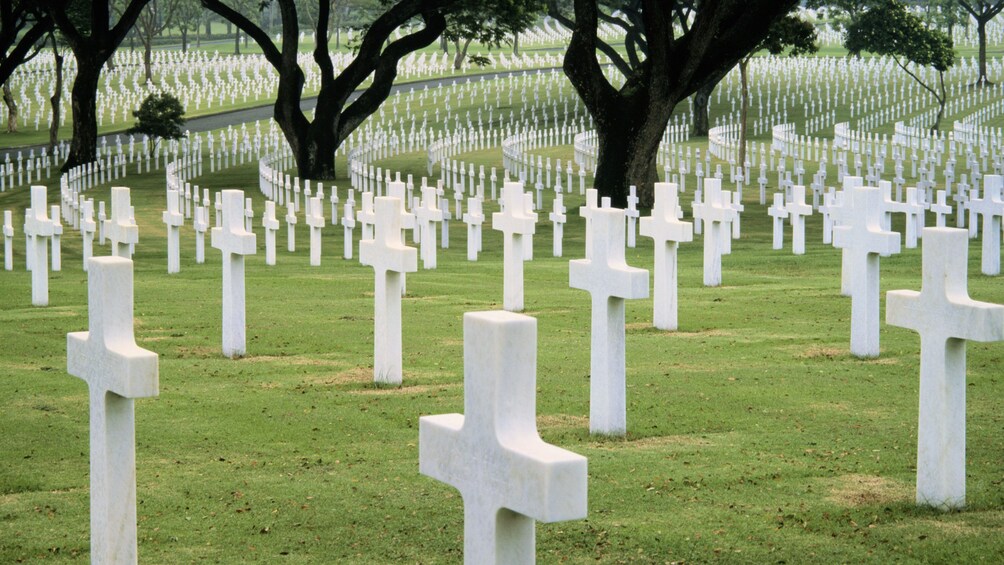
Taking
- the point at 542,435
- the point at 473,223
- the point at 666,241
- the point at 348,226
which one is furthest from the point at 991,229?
the point at 542,435

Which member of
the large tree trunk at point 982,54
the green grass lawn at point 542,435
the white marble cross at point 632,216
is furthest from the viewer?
the large tree trunk at point 982,54

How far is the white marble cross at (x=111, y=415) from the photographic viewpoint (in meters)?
5.28

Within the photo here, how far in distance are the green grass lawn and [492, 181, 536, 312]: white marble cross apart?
35 cm

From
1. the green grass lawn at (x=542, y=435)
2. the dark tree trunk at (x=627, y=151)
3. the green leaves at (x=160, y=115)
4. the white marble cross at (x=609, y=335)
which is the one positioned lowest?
the green grass lawn at (x=542, y=435)

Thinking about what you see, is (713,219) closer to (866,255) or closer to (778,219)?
(866,255)

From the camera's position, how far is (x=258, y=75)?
261 ft

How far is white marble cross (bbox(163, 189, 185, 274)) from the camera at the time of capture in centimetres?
1909

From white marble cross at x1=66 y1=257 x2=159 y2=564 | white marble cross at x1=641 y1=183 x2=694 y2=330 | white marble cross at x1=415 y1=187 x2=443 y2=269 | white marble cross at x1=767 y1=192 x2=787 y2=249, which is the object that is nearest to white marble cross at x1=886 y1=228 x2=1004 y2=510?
white marble cross at x1=66 y1=257 x2=159 y2=564

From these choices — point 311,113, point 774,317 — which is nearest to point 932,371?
point 774,317

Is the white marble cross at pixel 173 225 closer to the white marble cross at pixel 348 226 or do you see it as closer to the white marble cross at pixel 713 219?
the white marble cross at pixel 348 226

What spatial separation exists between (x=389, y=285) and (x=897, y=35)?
41221mm

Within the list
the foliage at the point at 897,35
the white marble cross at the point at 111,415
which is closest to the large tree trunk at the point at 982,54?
the foliage at the point at 897,35

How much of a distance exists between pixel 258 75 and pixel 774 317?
68.1 meters

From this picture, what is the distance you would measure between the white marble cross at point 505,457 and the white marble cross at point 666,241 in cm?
838
